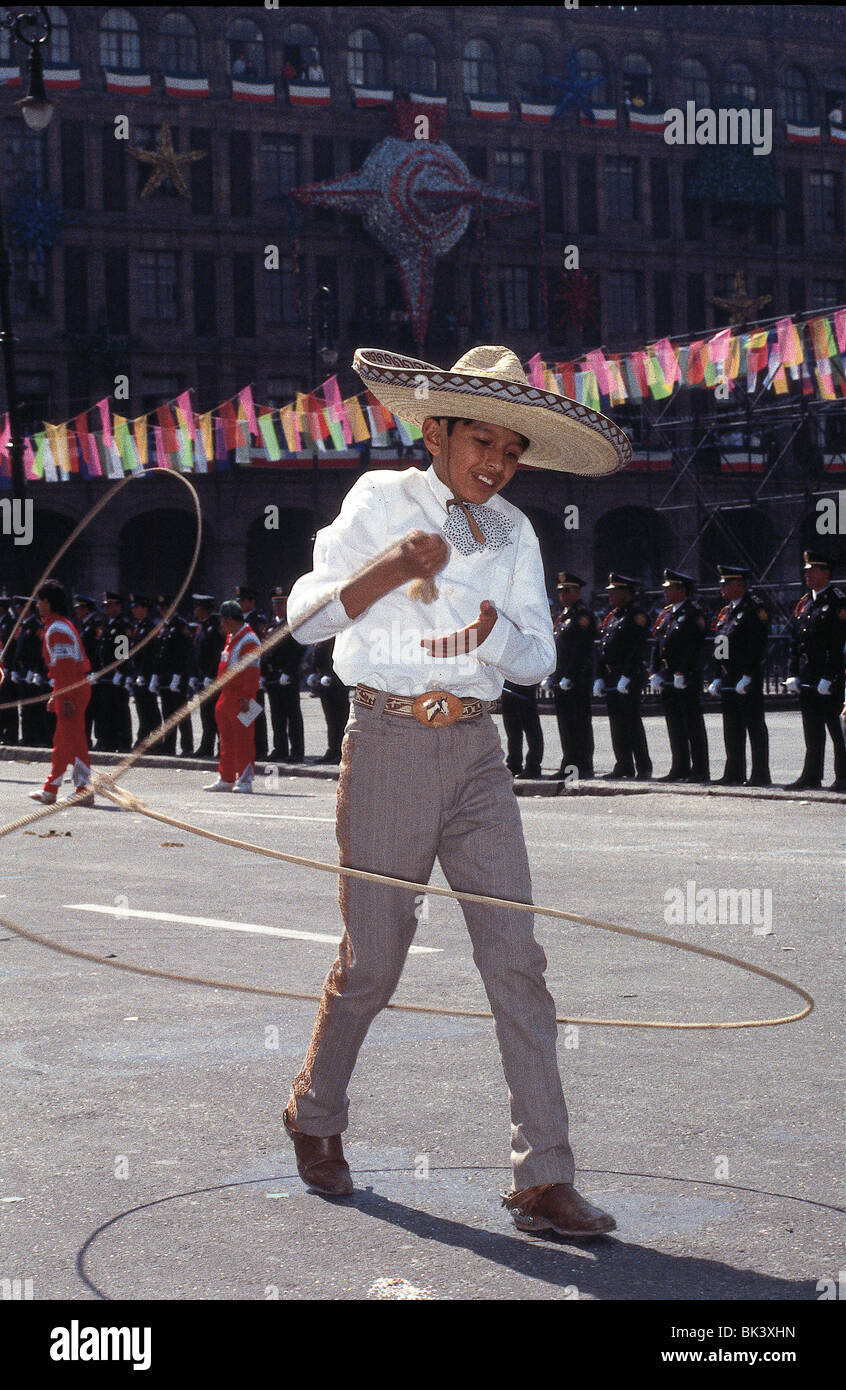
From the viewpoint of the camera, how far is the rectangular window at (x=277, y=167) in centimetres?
5622

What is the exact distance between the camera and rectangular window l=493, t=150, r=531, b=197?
193ft

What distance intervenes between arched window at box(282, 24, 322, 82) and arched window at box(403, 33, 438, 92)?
8.88 ft

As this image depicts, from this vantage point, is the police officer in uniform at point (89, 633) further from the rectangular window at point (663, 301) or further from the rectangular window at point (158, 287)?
the rectangular window at point (663, 301)

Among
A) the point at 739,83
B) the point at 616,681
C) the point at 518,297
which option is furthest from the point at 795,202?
the point at 616,681

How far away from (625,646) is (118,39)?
132 ft

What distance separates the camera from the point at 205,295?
182 ft

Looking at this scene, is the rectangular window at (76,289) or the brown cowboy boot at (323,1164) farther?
the rectangular window at (76,289)

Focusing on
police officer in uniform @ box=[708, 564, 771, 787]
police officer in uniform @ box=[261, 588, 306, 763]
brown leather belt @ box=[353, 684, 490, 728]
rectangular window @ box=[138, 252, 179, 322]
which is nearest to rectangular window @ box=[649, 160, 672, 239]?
rectangular window @ box=[138, 252, 179, 322]

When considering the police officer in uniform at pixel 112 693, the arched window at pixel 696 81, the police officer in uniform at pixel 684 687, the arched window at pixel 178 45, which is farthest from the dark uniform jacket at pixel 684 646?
the arched window at pixel 696 81

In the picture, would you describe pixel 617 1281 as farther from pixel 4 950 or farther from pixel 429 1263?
pixel 4 950

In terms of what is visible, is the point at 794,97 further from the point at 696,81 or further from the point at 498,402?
the point at 498,402

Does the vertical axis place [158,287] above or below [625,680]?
above

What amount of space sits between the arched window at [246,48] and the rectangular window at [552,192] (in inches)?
362
